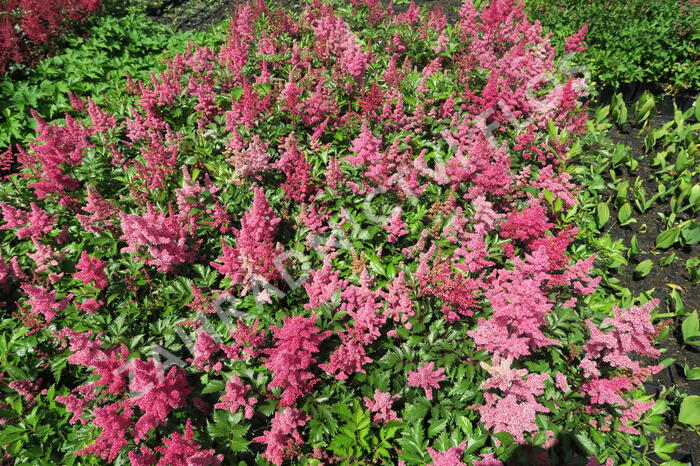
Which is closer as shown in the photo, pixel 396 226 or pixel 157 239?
pixel 157 239

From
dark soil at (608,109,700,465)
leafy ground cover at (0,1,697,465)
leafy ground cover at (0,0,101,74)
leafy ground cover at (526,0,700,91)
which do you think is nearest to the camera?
leafy ground cover at (0,1,697,465)

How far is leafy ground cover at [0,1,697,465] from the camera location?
10.1ft

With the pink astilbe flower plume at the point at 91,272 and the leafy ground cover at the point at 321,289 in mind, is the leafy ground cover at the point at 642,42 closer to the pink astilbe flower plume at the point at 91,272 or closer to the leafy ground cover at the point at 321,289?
the leafy ground cover at the point at 321,289

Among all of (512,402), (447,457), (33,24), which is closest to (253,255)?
(447,457)

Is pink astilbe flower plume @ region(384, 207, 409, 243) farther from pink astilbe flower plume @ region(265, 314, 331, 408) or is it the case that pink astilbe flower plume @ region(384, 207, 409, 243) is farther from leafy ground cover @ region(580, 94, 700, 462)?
leafy ground cover @ region(580, 94, 700, 462)

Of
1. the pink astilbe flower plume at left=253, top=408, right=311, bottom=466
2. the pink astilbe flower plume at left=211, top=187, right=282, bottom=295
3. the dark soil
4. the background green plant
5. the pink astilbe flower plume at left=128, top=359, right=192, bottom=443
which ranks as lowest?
the dark soil

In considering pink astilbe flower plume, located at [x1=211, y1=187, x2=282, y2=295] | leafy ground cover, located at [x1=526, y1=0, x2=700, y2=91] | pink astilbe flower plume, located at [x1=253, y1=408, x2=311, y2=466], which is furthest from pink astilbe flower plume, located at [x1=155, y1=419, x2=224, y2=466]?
leafy ground cover, located at [x1=526, y1=0, x2=700, y2=91]

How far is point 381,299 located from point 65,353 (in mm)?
2908

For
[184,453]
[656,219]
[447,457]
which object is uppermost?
[184,453]

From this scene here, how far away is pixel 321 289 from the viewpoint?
3648 millimetres

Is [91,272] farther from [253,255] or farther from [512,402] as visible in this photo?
[512,402]

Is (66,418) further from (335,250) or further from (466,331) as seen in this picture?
(466,331)

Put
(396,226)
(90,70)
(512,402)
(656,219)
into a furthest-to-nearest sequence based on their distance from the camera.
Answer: (90,70) < (656,219) < (396,226) < (512,402)

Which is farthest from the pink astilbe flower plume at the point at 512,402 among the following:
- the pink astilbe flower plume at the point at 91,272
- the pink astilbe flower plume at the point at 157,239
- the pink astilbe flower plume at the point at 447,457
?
the pink astilbe flower plume at the point at 91,272
